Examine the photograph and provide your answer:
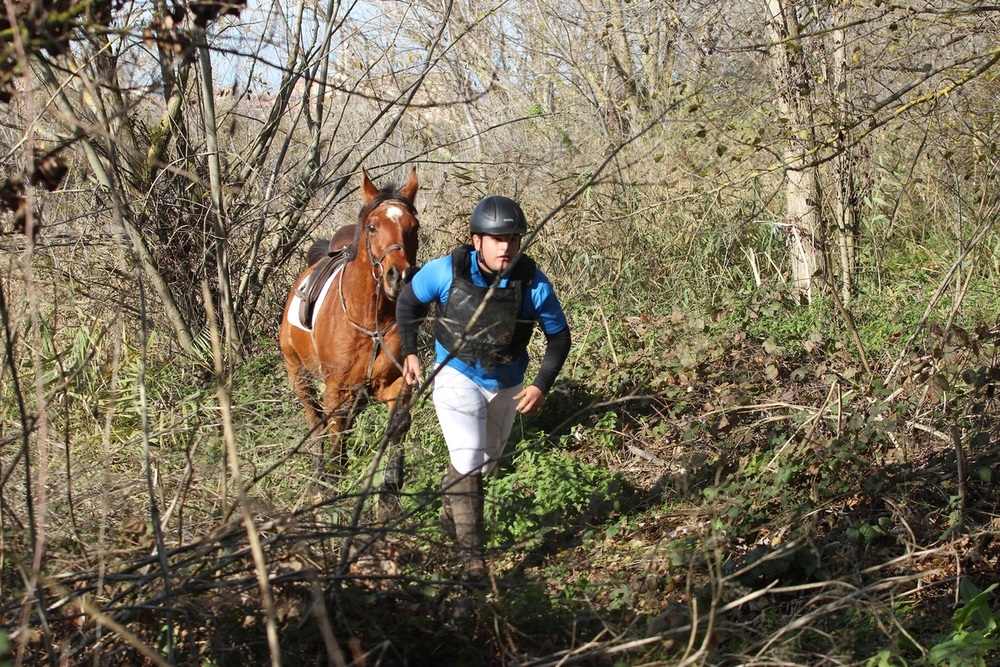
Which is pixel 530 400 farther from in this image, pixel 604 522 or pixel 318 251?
pixel 318 251

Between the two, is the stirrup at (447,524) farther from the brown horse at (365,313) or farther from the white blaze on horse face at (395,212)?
the white blaze on horse face at (395,212)

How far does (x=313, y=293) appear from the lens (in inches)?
306

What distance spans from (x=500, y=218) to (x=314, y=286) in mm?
3058

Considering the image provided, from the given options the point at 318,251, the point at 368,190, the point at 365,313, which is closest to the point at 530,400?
the point at 365,313

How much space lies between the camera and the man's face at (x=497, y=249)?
5.23 m

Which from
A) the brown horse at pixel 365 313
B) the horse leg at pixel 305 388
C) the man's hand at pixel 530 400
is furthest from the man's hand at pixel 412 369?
the horse leg at pixel 305 388

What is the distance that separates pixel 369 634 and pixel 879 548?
2755 mm

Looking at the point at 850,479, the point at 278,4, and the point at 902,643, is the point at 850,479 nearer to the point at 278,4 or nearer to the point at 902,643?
the point at 902,643

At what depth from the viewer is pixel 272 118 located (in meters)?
9.15

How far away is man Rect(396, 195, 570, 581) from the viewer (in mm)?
5203

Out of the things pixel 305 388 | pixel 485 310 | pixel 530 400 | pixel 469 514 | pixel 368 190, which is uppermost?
pixel 368 190

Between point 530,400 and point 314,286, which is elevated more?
point 314,286

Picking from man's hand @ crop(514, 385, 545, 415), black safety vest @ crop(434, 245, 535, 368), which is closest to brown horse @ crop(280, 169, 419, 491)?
black safety vest @ crop(434, 245, 535, 368)

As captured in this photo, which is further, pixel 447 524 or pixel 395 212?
pixel 395 212
